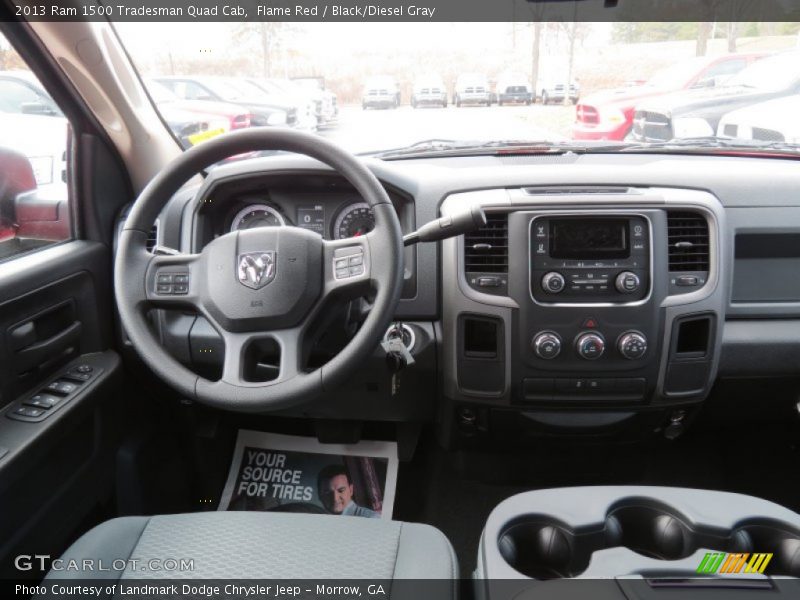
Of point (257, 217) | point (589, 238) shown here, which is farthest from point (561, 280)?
point (257, 217)

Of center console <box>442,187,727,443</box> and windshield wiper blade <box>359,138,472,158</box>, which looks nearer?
center console <box>442,187,727,443</box>

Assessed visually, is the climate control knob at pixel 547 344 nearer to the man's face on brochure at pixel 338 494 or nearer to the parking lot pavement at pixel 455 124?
the parking lot pavement at pixel 455 124

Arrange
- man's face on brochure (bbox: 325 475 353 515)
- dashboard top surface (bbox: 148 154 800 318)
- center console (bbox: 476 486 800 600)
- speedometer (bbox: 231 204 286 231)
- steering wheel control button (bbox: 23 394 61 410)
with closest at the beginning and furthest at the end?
center console (bbox: 476 486 800 600) → steering wheel control button (bbox: 23 394 61 410) → dashboard top surface (bbox: 148 154 800 318) → speedometer (bbox: 231 204 286 231) → man's face on brochure (bbox: 325 475 353 515)

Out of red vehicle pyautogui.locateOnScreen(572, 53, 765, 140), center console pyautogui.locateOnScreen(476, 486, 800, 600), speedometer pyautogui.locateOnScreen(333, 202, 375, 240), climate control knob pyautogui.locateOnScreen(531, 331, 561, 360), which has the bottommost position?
center console pyautogui.locateOnScreen(476, 486, 800, 600)

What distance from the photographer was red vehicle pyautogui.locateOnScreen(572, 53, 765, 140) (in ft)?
7.04

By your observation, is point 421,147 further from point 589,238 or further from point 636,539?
point 636,539

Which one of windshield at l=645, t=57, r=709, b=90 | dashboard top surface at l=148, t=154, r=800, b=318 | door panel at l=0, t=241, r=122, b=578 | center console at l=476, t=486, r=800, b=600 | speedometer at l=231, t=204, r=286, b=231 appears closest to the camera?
center console at l=476, t=486, r=800, b=600

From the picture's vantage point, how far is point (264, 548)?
1.34 m

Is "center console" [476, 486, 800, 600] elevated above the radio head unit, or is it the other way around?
the radio head unit

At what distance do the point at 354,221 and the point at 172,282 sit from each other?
0.62 meters

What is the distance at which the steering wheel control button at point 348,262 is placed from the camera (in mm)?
1409

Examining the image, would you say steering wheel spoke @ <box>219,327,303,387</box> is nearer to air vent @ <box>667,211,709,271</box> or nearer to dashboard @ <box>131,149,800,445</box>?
dashboard @ <box>131,149,800,445</box>

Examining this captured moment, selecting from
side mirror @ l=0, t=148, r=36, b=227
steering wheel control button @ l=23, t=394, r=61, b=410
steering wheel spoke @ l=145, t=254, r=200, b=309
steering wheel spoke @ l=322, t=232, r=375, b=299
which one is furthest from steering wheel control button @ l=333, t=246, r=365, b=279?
side mirror @ l=0, t=148, r=36, b=227

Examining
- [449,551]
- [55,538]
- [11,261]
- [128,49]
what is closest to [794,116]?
[449,551]
